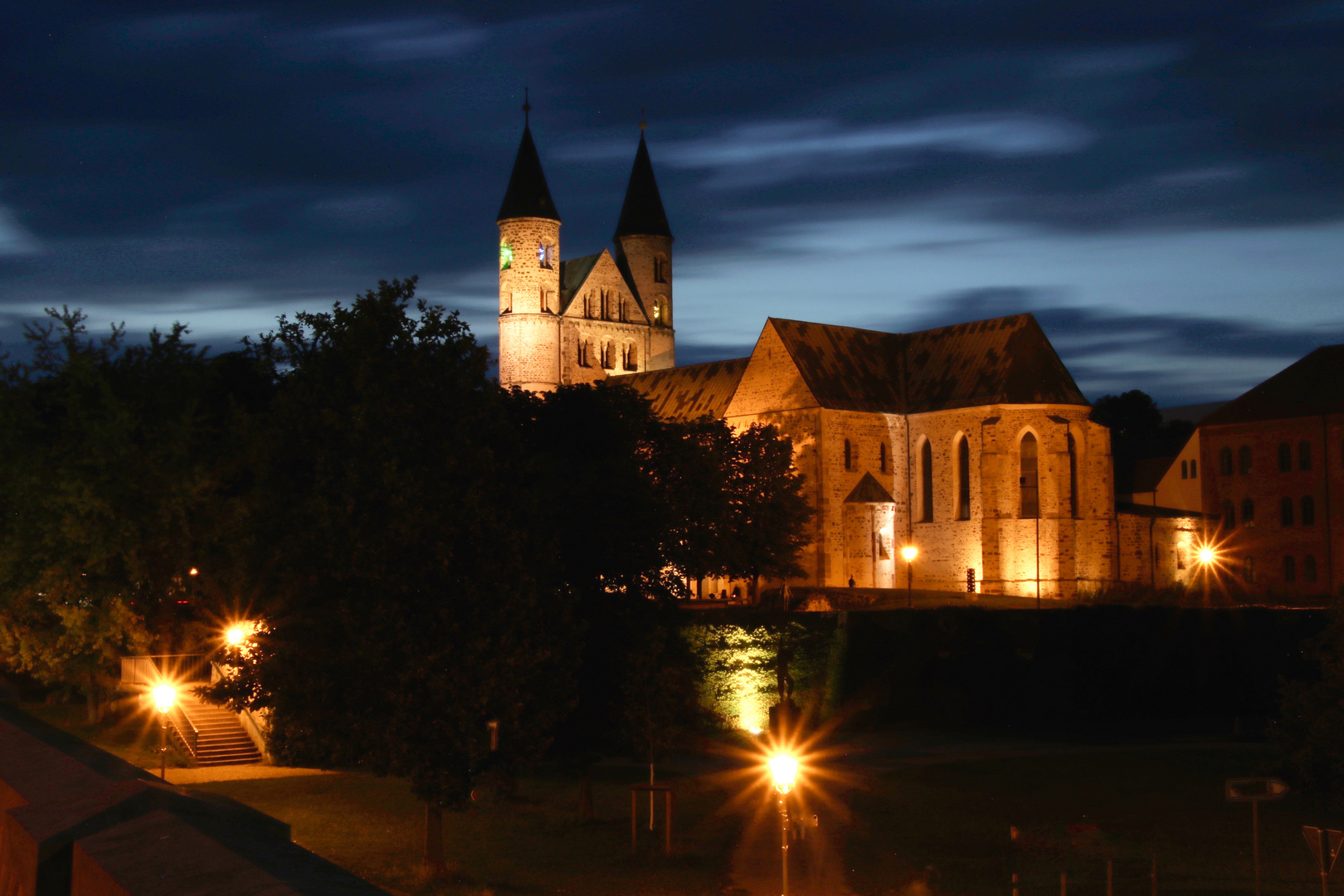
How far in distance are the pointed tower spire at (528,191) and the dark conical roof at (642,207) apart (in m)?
12.0

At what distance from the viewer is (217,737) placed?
3478 cm

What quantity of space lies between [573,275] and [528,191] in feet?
29.3

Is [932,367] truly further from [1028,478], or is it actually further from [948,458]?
[1028,478]

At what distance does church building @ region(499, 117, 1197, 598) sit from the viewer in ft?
214

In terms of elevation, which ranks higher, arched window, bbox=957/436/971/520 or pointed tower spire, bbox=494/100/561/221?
pointed tower spire, bbox=494/100/561/221

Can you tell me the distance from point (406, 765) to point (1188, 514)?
62014 mm

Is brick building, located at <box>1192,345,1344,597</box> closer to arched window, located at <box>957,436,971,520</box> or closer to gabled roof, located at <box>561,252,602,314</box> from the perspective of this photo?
arched window, located at <box>957,436,971,520</box>

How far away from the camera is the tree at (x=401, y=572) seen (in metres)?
20.9

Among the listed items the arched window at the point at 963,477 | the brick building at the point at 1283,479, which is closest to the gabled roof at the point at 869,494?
the arched window at the point at 963,477

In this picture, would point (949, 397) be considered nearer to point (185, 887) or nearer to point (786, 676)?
point (786, 676)

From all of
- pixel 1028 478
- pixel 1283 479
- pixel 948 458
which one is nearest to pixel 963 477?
pixel 948 458

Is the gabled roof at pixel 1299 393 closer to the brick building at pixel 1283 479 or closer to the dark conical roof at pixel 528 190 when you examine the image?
the brick building at pixel 1283 479

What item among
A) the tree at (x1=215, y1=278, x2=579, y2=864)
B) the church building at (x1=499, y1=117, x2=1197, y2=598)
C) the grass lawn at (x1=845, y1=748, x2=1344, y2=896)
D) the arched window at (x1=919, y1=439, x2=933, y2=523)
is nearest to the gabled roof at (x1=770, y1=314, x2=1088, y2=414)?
the church building at (x1=499, y1=117, x2=1197, y2=598)

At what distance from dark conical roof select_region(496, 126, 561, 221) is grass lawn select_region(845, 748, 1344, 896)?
2520 inches
